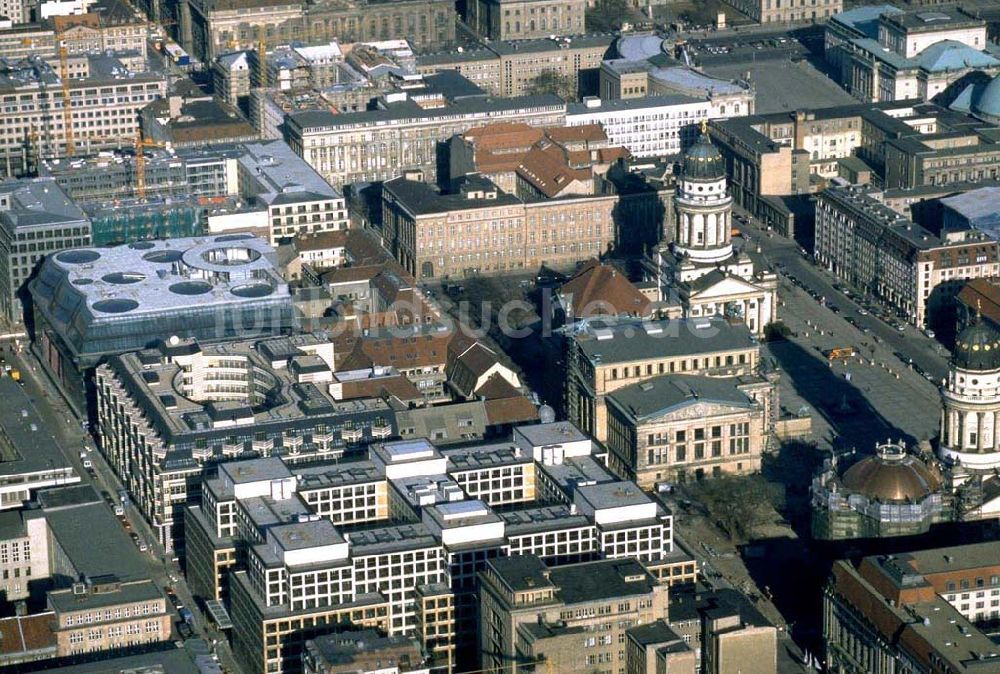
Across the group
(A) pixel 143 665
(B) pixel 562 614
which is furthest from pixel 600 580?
(A) pixel 143 665

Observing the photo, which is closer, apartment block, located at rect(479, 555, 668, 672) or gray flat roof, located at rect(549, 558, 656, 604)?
apartment block, located at rect(479, 555, 668, 672)

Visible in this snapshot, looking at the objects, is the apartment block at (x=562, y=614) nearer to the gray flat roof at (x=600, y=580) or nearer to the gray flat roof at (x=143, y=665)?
the gray flat roof at (x=600, y=580)

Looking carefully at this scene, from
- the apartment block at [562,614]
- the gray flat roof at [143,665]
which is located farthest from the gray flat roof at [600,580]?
the gray flat roof at [143,665]

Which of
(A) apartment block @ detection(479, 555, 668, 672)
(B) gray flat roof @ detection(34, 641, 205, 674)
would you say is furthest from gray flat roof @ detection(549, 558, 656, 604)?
(B) gray flat roof @ detection(34, 641, 205, 674)

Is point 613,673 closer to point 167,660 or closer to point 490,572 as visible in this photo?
point 490,572

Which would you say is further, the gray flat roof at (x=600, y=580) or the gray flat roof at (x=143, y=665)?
the gray flat roof at (x=600, y=580)

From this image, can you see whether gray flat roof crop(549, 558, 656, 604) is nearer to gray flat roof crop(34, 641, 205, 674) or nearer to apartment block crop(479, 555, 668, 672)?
apartment block crop(479, 555, 668, 672)

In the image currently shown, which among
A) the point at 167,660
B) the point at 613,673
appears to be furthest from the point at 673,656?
the point at 167,660

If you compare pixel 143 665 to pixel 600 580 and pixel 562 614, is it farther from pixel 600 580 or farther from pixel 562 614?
pixel 600 580

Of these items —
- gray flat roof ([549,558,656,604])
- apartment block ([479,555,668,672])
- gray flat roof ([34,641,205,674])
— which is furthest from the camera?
gray flat roof ([549,558,656,604])
